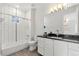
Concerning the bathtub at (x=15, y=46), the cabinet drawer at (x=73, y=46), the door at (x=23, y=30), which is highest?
the door at (x=23, y=30)

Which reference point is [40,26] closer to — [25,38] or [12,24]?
[25,38]

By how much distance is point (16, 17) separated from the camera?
2271 mm

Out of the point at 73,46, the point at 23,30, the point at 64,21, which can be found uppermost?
the point at 64,21

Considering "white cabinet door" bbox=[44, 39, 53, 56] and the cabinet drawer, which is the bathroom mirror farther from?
the cabinet drawer

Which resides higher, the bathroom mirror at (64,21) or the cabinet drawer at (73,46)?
the bathroom mirror at (64,21)

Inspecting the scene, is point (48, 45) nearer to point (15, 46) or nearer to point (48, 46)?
point (48, 46)

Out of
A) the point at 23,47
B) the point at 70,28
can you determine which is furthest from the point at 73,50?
the point at 23,47

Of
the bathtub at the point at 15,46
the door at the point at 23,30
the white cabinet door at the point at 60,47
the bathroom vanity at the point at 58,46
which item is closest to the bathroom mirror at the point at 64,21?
the bathroom vanity at the point at 58,46

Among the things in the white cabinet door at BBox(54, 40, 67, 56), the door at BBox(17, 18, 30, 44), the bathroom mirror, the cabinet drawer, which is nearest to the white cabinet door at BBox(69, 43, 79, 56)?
the cabinet drawer

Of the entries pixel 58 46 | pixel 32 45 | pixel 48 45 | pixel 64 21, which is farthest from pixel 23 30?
pixel 64 21

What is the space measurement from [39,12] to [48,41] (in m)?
0.85

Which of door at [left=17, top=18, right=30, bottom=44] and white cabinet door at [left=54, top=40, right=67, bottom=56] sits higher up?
door at [left=17, top=18, right=30, bottom=44]

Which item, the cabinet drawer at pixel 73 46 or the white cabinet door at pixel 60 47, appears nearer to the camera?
the cabinet drawer at pixel 73 46

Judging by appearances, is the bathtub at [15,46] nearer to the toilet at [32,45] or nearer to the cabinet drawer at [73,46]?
the toilet at [32,45]
